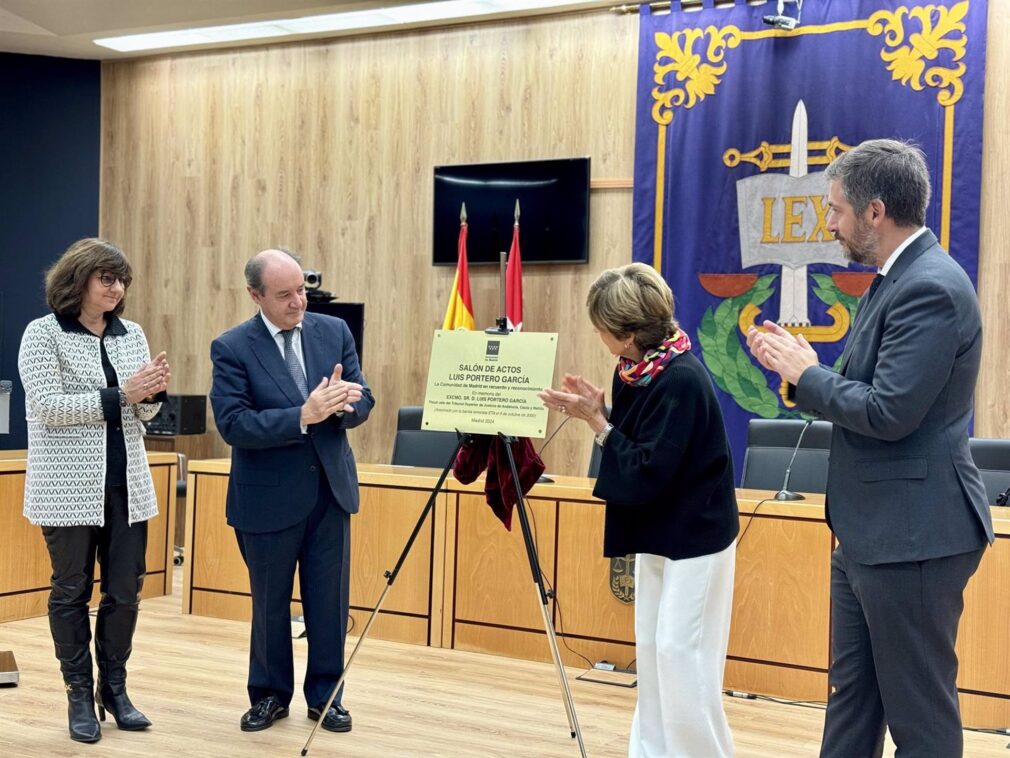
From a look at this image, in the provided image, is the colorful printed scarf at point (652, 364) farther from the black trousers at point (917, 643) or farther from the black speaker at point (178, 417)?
the black speaker at point (178, 417)

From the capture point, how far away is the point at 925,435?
227cm

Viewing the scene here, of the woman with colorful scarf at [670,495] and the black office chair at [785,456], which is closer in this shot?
the woman with colorful scarf at [670,495]

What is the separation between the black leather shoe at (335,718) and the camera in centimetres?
376

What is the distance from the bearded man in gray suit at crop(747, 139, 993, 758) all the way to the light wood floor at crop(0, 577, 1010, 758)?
1.48m

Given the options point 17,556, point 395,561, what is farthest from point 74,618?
point 17,556

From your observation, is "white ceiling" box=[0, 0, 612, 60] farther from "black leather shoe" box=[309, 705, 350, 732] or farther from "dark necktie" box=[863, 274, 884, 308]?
"dark necktie" box=[863, 274, 884, 308]

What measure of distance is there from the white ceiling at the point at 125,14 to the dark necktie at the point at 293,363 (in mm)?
3772

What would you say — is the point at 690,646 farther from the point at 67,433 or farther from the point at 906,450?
the point at 67,433

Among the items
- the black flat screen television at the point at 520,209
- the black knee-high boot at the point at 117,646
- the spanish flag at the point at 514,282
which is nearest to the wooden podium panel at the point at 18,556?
the black knee-high boot at the point at 117,646

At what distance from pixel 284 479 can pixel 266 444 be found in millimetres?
153

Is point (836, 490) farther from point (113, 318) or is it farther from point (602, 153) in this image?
point (602, 153)

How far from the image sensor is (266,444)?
3.55 m

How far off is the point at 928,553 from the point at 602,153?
204 inches

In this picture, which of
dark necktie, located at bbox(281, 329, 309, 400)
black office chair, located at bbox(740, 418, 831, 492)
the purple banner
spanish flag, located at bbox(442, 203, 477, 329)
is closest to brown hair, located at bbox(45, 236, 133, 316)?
dark necktie, located at bbox(281, 329, 309, 400)
